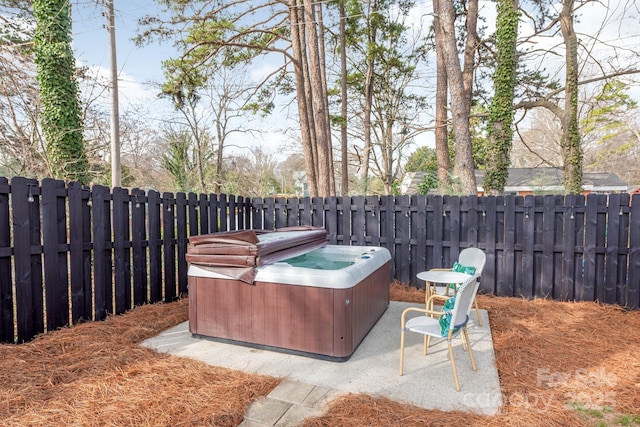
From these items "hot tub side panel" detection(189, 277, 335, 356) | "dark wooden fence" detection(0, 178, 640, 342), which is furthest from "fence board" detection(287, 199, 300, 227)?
"hot tub side panel" detection(189, 277, 335, 356)

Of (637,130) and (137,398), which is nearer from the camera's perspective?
(137,398)

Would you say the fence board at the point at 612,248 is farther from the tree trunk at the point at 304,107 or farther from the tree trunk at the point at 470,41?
the tree trunk at the point at 304,107

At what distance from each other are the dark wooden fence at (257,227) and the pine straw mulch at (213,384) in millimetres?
429

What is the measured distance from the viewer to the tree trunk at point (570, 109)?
8891mm

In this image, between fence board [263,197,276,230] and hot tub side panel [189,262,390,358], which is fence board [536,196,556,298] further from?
fence board [263,197,276,230]

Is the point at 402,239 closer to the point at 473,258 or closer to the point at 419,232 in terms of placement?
the point at 419,232

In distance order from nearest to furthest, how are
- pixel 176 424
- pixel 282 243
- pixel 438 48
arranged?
pixel 176 424, pixel 282 243, pixel 438 48

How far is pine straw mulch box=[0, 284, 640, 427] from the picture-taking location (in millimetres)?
1997

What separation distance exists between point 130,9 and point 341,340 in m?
8.55

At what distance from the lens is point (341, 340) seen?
2.79m

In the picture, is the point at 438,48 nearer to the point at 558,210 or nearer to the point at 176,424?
the point at 558,210

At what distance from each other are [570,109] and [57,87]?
12224 mm

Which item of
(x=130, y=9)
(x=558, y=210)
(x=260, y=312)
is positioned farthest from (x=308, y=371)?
(x=130, y=9)

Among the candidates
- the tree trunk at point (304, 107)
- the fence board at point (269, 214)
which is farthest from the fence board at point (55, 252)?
the tree trunk at point (304, 107)
